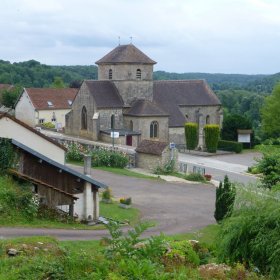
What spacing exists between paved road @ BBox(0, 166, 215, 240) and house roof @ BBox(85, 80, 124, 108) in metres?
16.1

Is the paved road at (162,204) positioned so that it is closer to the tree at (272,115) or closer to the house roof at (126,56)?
the house roof at (126,56)

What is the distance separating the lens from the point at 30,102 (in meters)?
67.8

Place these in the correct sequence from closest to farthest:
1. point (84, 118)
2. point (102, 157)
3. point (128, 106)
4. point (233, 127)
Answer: point (102, 157) → point (128, 106) → point (84, 118) → point (233, 127)

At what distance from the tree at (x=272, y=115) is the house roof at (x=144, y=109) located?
1349 cm

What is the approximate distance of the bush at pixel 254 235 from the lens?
46.1ft

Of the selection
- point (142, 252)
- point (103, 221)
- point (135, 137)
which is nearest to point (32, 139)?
point (103, 221)

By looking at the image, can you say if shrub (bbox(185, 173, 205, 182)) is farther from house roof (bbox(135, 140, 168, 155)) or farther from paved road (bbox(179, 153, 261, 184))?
house roof (bbox(135, 140, 168, 155))

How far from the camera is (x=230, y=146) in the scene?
58.1 metres

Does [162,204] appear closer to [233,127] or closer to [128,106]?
[128,106]

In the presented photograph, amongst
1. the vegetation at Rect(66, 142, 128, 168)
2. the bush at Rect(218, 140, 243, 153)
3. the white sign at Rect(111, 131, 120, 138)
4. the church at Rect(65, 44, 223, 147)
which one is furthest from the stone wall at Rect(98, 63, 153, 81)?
the vegetation at Rect(66, 142, 128, 168)

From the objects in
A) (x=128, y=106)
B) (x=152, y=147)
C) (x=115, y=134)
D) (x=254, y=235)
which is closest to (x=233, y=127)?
(x=128, y=106)

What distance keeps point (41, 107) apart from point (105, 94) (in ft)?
44.7

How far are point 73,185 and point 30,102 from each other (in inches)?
1707

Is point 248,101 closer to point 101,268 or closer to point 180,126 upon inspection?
point 180,126
